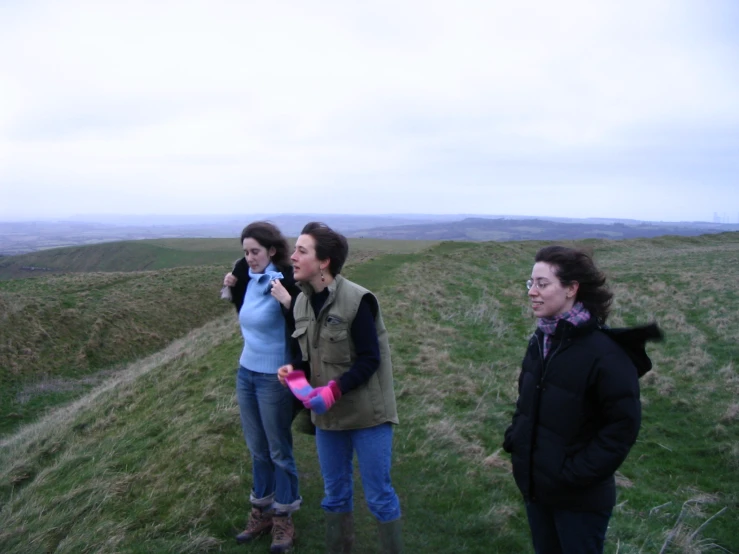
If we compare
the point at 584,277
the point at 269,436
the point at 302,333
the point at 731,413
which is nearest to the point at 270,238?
the point at 302,333

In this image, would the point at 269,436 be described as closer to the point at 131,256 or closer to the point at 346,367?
the point at 346,367

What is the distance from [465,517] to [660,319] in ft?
39.9

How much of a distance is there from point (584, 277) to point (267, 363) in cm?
231

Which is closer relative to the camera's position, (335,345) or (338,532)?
(335,345)

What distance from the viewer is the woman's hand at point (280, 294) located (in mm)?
3748

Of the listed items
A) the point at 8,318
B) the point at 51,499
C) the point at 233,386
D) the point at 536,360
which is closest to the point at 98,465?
the point at 51,499

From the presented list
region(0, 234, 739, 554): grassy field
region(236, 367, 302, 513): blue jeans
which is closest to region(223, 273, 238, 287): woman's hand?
region(236, 367, 302, 513): blue jeans

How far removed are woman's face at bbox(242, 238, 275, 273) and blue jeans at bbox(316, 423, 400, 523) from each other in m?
1.32

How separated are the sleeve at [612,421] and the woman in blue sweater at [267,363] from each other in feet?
6.96

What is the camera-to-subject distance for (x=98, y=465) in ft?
18.5

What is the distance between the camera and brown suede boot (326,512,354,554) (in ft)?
12.0

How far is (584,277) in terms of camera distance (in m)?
2.92

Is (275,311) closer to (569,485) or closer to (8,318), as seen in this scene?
(569,485)

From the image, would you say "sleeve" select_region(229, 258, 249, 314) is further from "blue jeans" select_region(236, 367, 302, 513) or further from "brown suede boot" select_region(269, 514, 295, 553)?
"brown suede boot" select_region(269, 514, 295, 553)
